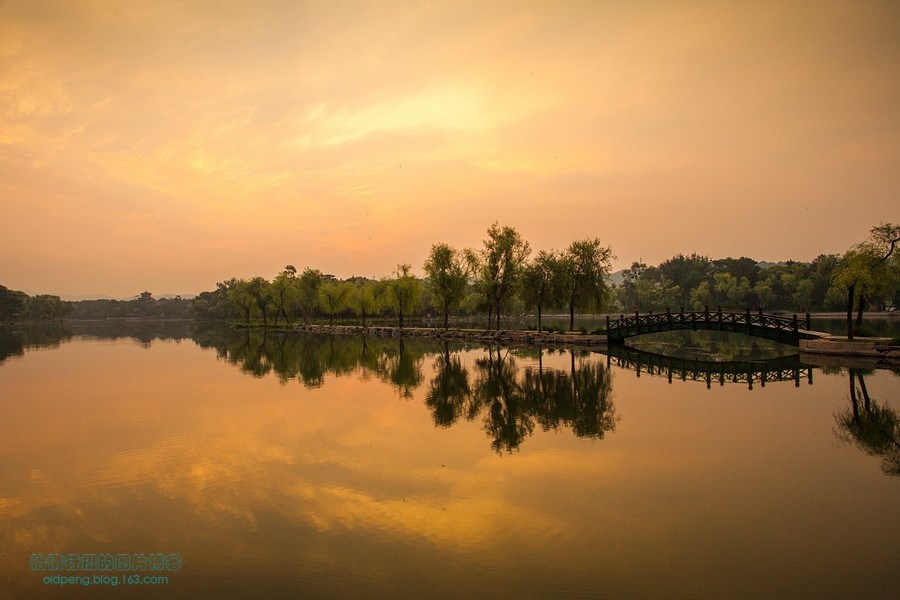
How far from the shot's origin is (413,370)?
104ft

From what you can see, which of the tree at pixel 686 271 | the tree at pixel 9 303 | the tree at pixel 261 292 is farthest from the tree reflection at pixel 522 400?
the tree at pixel 9 303

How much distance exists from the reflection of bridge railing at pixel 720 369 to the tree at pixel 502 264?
17.8 m

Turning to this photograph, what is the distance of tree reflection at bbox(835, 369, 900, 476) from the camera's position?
520 inches

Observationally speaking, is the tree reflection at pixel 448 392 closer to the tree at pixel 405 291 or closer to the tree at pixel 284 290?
the tree at pixel 405 291

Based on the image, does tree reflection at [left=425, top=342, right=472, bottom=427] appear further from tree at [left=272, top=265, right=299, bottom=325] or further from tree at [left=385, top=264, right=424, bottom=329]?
tree at [left=272, top=265, right=299, bottom=325]

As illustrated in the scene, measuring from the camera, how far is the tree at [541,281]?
165ft

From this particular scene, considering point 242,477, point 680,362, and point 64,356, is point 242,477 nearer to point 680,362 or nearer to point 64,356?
point 680,362

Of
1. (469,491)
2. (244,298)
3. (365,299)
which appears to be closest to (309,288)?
(365,299)

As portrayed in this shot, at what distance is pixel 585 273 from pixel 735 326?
46.9ft

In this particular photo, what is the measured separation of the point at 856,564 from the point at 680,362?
26188 mm

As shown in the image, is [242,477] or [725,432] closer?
[242,477]

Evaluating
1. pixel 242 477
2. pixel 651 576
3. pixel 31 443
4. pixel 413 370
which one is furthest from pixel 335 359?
pixel 651 576

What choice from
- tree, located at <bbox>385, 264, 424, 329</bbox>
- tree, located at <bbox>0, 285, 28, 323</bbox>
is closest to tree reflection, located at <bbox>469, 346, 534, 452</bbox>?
tree, located at <bbox>385, 264, 424, 329</bbox>

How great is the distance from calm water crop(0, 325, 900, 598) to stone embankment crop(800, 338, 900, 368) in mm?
7253
